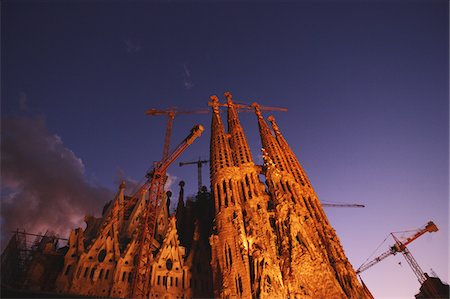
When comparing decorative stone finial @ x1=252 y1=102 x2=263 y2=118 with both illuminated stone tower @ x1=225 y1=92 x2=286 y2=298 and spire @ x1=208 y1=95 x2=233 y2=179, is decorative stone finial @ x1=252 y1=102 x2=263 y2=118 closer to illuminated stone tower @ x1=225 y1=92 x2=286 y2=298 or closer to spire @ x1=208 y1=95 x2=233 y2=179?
spire @ x1=208 y1=95 x2=233 y2=179

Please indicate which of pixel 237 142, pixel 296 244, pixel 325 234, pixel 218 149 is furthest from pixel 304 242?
pixel 237 142

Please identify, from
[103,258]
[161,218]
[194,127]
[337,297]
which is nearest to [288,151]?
[194,127]

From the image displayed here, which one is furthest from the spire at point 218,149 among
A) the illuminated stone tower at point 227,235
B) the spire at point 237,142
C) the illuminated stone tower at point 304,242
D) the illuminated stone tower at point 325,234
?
the illuminated stone tower at point 325,234

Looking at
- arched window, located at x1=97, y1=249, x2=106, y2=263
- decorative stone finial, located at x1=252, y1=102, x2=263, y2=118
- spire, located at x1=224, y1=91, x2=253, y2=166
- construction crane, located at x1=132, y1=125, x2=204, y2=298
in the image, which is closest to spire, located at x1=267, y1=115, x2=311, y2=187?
decorative stone finial, located at x1=252, y1=102, x2=263, y2=118

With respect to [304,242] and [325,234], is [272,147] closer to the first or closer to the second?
[325,234]

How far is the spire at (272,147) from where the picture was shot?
47.0 meters

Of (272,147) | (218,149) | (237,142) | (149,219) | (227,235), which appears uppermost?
(272,147)

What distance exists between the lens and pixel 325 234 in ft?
126

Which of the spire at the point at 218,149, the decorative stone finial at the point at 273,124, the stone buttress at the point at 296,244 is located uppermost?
the decorative stone finial at the point at 273,124

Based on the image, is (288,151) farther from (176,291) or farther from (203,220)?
(176,291)

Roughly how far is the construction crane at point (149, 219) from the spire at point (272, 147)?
35.8ft

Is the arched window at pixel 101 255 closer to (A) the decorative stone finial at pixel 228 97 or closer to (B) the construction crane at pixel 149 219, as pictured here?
(B) the construction crane at pixel 149 219

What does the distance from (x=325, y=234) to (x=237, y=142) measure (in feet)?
59.3

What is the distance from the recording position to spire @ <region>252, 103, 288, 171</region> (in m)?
47.0
